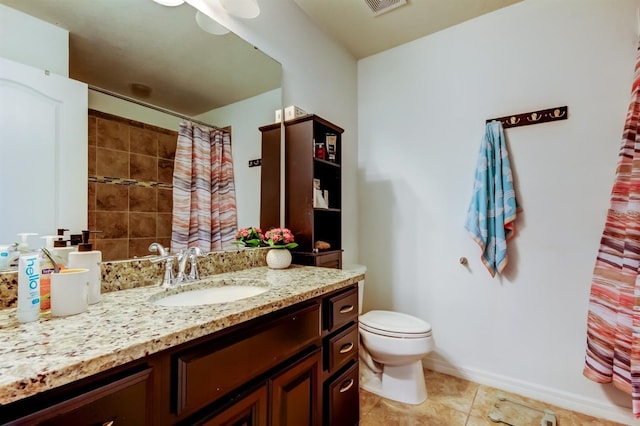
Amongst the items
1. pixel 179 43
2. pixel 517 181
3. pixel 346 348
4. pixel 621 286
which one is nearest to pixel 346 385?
pixel 346 348

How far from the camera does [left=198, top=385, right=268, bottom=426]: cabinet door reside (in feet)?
2.52

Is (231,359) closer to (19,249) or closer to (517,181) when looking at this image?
(19,249)

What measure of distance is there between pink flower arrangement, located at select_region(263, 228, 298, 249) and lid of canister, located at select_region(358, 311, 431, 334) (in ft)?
2.37

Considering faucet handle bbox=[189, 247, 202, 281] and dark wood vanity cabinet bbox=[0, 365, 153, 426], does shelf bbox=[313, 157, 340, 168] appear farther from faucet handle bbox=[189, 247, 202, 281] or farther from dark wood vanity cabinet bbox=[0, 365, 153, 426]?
dark wood vanity cabinet bbox=[0, 365, 153, 426]

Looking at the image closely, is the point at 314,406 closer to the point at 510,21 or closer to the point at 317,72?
the point at 317,72

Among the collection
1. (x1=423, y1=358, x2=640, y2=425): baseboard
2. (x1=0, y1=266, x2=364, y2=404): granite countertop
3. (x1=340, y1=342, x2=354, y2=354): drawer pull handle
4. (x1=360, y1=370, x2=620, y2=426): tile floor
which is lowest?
(x1=360, y1=370, x2=620, y2=426): tile floor

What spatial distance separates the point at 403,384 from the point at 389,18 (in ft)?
7.82

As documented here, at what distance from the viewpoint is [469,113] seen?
6.70 feet

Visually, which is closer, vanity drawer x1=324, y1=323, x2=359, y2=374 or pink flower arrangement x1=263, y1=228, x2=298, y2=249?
vanity drawer x1=324, y1=323, x2=359, y2=374

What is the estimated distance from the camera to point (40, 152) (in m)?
0.92

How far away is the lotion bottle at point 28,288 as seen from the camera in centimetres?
70

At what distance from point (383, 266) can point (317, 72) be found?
5.10 ft

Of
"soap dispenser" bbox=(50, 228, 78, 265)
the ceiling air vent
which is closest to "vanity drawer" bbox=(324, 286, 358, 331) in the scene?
"soap dispenser" bbox=(50, 228, 78, 265)

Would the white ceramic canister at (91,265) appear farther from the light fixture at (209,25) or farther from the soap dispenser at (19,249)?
the light fixture at (209,25)
